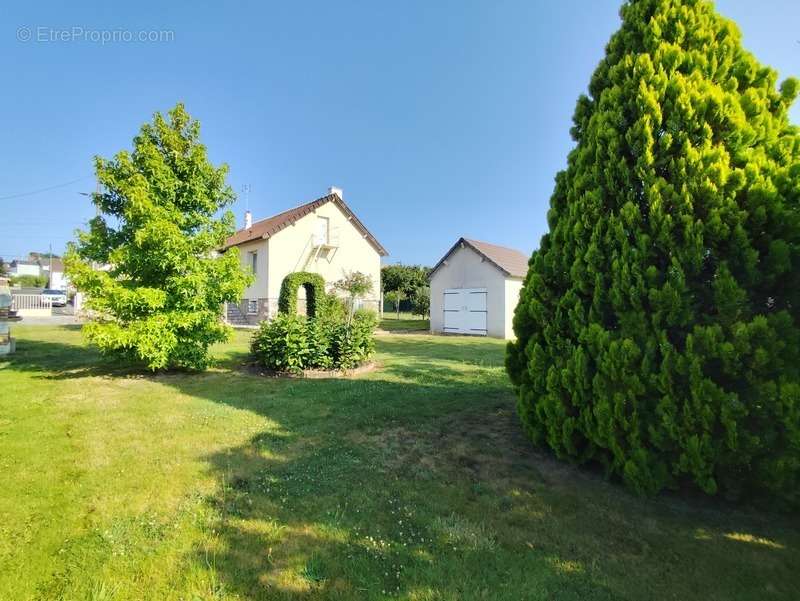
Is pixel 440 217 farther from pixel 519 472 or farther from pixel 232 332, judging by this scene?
pixel 519 472

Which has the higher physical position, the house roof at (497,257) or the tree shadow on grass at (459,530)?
the house roof at (497,257)

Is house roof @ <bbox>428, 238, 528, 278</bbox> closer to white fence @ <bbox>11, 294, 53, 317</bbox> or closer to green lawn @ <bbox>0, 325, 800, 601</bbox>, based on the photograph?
green lawn @ <bbox>0, 325, 800, 601</bbox>

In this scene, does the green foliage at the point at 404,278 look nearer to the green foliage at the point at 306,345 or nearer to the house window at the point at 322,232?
the house window at the point at 322,232

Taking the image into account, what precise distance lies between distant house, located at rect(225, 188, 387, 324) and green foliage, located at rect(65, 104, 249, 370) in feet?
42.8

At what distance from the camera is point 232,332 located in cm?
823

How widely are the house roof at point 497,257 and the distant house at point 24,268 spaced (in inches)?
3942

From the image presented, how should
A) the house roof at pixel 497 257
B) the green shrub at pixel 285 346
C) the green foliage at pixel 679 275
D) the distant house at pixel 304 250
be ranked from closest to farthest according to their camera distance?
the green foliage at pixel 679 275
the green shrub at pixel 285 346
the house roof at pixel 497 257
the distant house at pixel 304 250

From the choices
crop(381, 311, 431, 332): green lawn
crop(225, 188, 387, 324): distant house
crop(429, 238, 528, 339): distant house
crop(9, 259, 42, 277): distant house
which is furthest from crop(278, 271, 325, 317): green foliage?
crop(9, 259, 42, 277): distant house

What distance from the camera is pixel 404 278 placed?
33.7 metres

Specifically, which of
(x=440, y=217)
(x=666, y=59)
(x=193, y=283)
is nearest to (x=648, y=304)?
(x=666, y=59)

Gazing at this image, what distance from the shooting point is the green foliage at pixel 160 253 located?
702 centimetres

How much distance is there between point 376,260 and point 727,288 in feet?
79.5

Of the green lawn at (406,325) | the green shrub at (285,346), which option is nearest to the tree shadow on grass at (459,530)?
the green shrub at (285,346)

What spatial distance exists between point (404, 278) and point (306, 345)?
25959 mm
